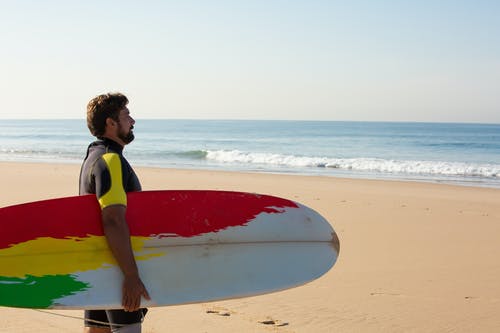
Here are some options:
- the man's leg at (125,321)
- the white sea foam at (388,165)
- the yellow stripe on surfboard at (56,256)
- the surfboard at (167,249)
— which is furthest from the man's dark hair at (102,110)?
the white sea foam at (388,165)

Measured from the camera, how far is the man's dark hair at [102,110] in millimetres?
2371

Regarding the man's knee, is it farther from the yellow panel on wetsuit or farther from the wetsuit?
the yellow panel on wetsuit

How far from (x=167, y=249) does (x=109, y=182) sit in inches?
24.4

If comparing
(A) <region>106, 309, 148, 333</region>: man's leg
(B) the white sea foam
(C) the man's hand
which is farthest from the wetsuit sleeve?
(B) the white sea foam

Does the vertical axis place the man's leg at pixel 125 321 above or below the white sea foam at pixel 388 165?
above

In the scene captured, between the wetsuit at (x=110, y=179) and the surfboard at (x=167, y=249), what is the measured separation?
0.19 feet

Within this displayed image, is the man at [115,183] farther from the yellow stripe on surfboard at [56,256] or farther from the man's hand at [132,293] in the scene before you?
the yellow stripe on surfboard at [56,256]

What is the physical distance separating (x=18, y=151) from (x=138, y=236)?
28657 millimetres

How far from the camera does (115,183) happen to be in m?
2.21

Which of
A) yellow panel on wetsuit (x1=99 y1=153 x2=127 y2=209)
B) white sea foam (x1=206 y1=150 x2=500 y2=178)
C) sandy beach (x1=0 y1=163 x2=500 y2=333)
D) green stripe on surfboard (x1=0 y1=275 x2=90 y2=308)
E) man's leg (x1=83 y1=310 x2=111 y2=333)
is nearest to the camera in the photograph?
yellow panel on wetsuit (x1=99 y1=153 x2=127 y2=209)

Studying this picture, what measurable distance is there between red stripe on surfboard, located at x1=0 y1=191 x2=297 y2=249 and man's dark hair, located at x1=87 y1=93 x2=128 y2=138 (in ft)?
0.97

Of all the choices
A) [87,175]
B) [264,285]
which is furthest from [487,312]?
[87,175]

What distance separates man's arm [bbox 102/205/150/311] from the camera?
7.29ft

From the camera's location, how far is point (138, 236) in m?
2.65
